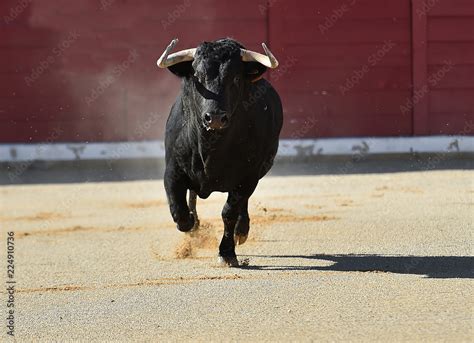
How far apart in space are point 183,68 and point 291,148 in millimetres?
6230

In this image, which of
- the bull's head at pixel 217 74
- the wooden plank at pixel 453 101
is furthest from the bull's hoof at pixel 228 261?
the wooden plank at pixel 453 101

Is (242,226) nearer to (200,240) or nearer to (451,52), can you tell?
(200,240)

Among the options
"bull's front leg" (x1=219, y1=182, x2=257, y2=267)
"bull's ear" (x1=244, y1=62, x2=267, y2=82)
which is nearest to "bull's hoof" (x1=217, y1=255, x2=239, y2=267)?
"bull's front leg" (x1=219, y1=182, x2=257, y2=267)

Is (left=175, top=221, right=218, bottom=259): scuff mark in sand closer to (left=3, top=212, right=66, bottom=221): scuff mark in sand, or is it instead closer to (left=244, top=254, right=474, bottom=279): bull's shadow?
(left=244, top=254, right=474, bottom=279): bull's shadow

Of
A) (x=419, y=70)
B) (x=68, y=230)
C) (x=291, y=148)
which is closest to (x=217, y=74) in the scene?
(x=68, y=230)

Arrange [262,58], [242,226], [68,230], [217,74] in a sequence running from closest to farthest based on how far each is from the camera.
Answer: [217,74]
[262,58]
[242,226]
[68,230]

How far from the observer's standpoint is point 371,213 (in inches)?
321

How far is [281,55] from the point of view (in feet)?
40.9

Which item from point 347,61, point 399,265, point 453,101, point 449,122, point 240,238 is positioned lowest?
point 449,122

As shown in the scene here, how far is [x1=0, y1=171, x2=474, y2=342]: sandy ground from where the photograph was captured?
14.8ft

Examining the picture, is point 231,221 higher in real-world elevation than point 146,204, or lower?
higher

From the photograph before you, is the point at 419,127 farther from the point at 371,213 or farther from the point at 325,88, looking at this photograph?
the point at 371,213

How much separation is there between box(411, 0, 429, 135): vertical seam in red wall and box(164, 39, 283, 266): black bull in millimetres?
6187

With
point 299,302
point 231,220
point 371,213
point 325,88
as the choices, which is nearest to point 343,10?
point 325,88
